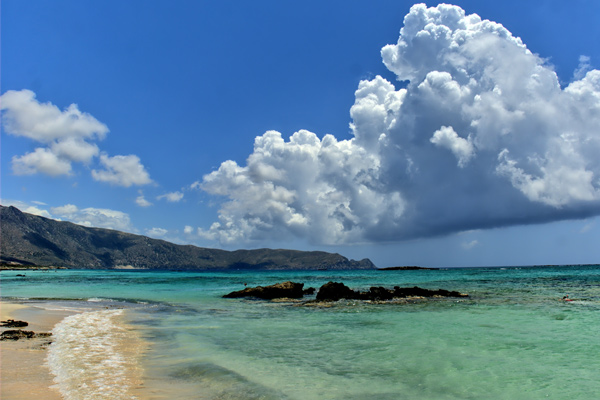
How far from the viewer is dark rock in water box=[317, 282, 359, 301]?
112 feet

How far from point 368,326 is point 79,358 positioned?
13.0m

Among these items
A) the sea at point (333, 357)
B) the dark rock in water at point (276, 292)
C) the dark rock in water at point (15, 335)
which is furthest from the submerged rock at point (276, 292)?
the dark rock in water at point (15, 335)

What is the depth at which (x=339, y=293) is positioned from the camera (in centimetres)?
3538

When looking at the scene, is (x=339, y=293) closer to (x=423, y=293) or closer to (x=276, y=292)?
(x=276, y=292)

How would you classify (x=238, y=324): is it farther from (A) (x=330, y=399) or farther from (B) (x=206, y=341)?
(A) (x=330, y=399)

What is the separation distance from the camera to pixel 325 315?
952 inches

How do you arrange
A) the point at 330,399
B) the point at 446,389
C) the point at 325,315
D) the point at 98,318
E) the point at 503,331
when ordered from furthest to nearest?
the point at 325,315 → the point at 98,318 → the point at 503,331 → the point at 446,389 → the point at 330,399

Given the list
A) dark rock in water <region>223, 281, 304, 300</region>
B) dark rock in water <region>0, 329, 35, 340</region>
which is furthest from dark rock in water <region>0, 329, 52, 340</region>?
dark rock in water <region>223, 281, 304, 300</region>

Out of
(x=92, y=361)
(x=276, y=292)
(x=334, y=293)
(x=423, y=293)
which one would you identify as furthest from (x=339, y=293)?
(x=92, y=361)

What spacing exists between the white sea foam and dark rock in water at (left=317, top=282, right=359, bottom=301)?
1919cm

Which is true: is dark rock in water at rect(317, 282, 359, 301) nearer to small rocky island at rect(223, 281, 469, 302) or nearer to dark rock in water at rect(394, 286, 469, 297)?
small rocky island at rect(223, 281, 469, 302)

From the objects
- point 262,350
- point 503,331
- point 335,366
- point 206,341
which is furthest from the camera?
point 503,331

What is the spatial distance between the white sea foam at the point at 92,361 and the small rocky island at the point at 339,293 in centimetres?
1992

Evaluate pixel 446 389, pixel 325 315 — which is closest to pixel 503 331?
pixel 446 389
